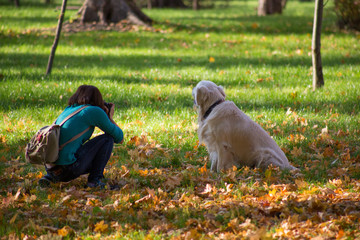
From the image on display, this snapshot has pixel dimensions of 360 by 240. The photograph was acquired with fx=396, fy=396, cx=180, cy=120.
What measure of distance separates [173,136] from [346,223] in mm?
3545

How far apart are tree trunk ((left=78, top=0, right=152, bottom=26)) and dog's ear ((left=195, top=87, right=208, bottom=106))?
44.9 ft

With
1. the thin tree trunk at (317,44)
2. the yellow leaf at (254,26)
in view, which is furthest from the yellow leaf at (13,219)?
the yellow leaf at (254,26)

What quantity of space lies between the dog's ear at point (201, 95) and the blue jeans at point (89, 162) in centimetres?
121

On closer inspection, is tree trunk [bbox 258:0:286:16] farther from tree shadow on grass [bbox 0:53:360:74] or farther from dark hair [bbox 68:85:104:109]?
dark hair [bbox 68:85:104:109]

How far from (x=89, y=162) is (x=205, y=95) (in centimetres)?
168

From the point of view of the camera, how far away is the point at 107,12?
713 inches

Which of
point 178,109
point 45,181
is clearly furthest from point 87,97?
point 178,109

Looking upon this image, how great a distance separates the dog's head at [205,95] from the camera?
5.08 m

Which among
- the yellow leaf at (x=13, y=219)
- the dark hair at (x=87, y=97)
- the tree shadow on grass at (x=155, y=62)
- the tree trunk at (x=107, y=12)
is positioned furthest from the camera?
the tree trunk at (x=107, y=12)

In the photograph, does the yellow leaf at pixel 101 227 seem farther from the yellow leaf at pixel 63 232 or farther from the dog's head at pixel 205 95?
the dog's head at pixel 205 95

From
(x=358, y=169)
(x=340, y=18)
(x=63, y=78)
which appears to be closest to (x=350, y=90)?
(x=358, y=169)

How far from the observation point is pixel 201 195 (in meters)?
4.61

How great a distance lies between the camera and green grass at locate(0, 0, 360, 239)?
4176 mm

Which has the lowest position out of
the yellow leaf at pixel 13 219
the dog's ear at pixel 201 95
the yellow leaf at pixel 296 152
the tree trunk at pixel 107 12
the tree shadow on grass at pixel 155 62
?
the yellow leaf at pixel 13 219
